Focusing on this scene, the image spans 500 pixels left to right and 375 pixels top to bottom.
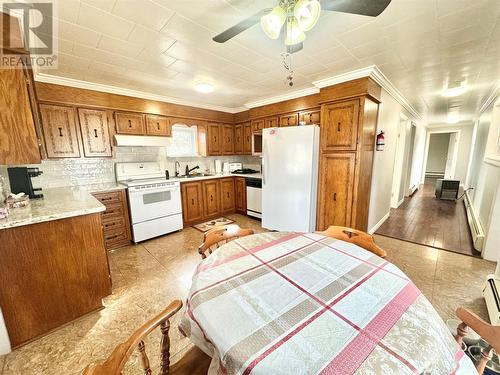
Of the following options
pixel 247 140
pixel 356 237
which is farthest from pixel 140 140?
pixel 356 237

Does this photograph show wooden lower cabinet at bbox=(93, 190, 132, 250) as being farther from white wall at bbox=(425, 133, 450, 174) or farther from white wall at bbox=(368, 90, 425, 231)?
white wall at bbox=(425, 133, 450, 174)

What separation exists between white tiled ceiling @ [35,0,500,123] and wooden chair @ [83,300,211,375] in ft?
6.33

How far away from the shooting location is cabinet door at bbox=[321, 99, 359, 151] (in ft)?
8.76

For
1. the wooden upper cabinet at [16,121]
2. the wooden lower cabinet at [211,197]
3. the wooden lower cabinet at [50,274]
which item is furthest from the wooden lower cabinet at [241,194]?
the wooden upper cabinet at [16,121]

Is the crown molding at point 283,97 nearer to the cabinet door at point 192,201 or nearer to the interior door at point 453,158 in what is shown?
the cabinet door at point 192,201

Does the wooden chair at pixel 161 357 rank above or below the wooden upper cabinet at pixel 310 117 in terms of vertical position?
below

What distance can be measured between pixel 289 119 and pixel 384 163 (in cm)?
188

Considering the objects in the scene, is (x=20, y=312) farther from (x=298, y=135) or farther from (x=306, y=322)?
(x=298, y=135)

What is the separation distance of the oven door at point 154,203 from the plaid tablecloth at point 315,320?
2453 millimetres

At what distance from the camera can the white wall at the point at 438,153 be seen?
33.5 feet

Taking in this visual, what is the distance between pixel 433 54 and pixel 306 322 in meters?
3.00

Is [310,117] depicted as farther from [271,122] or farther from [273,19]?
[273,19]

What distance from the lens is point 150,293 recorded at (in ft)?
6.71

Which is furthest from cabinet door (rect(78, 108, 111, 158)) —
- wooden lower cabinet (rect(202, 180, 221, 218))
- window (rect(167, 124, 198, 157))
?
wooden lower cabinet (rect(202, 180, 221, 218))
